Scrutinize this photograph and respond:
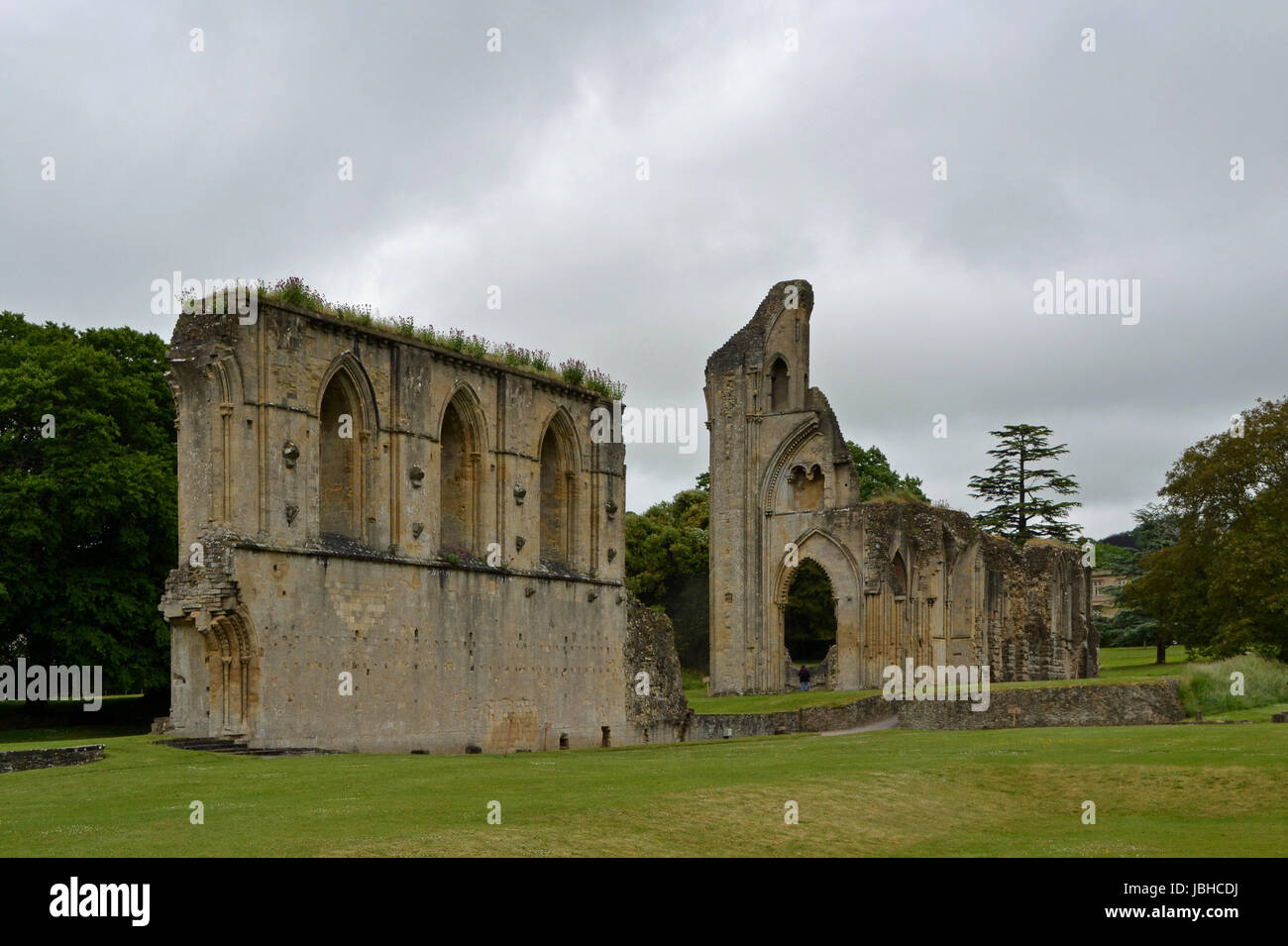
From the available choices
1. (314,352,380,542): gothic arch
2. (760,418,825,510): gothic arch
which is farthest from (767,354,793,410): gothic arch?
(314,352,380,542): gothic arch

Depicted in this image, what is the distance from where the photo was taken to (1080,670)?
62.2 m

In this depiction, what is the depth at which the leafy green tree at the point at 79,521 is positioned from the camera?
3838cm

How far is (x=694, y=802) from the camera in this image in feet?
60.4

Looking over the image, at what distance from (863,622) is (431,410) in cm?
2262

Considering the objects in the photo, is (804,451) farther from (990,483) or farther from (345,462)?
(990,483)

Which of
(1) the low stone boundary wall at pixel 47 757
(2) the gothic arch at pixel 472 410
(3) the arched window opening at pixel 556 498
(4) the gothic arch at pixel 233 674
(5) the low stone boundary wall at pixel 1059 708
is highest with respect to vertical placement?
(2) the gothic arch at pixel 472 410

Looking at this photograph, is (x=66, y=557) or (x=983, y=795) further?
(x=66, y=557)

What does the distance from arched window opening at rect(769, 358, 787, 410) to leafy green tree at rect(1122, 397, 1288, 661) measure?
1357 cm

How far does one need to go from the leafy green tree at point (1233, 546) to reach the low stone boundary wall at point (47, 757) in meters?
34.3

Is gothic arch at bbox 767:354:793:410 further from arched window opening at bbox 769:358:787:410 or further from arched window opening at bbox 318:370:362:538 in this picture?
arched window opening at bbox 318:370:362:538

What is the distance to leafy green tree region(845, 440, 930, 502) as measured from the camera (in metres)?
78.4

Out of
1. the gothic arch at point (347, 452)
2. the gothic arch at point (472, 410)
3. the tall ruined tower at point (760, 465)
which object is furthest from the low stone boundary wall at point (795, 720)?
the gothic arch at point (347, 452)

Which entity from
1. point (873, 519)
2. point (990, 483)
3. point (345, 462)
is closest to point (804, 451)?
point (873, 519)

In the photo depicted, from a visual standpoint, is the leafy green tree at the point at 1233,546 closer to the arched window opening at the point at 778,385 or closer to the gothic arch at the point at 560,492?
the arched window opening at the point at 778,385
